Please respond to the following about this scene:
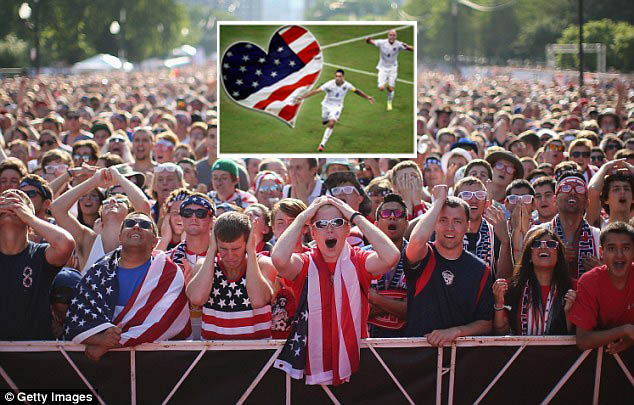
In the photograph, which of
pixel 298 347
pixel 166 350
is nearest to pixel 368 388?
pixel 298 347

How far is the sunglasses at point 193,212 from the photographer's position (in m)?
6.54

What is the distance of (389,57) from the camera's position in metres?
6.67

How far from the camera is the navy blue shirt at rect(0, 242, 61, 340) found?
6.02m

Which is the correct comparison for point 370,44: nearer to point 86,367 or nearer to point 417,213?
point 417,213

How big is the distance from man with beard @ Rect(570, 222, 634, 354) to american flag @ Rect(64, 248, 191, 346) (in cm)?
247

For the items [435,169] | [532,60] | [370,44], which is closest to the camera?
[370,44]

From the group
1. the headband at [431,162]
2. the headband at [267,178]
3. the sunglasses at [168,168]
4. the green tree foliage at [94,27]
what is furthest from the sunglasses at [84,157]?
the green tree foliage at [94,27]

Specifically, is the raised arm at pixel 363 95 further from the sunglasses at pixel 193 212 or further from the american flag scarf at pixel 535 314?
the american flag scarf at pixel 535 314

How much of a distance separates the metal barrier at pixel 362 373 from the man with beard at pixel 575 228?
1216 mm

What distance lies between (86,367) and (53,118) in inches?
→ 363

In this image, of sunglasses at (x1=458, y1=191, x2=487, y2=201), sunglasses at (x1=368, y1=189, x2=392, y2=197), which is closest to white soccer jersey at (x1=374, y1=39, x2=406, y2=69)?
sunglasses at (x1=458, y1=191, x2=487, y2=201)

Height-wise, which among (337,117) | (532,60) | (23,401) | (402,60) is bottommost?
(23,401)

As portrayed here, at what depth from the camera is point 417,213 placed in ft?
27.5

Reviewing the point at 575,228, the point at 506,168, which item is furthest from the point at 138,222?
the point at 506,168
